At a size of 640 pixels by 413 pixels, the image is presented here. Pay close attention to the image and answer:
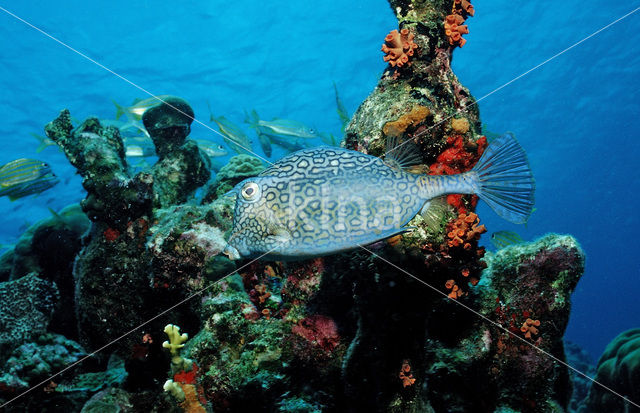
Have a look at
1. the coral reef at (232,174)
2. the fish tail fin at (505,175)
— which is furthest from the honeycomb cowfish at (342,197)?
the coral reef at (232,174)

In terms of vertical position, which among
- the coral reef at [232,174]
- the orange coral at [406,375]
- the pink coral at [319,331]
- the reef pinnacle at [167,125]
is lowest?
the orange coral at [406,375]

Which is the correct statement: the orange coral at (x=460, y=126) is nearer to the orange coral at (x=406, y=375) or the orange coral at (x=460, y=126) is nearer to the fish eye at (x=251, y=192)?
the fish eye at (x=251, y=192)

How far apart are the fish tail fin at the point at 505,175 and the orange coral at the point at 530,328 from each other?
6.91 ft

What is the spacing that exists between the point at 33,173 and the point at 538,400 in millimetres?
9560

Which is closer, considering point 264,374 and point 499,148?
point 499,148

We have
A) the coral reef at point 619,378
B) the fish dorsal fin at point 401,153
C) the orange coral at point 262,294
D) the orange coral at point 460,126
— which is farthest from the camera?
the coral reef at point 619,378

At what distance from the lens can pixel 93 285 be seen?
209 inches

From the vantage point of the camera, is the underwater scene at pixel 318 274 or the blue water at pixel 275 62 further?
the blue water at pixel 275 62

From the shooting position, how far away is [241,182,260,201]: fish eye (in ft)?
7.89

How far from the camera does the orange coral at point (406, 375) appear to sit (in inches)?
136

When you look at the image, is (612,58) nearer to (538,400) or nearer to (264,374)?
(538,400)

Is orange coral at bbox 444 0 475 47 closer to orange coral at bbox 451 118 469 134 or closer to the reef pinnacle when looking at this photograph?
orange coral at bbox 451 118 469 134

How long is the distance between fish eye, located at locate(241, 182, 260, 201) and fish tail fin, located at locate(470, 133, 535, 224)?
1.65 meters

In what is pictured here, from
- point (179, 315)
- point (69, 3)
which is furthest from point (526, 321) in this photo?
point (69, 3)
